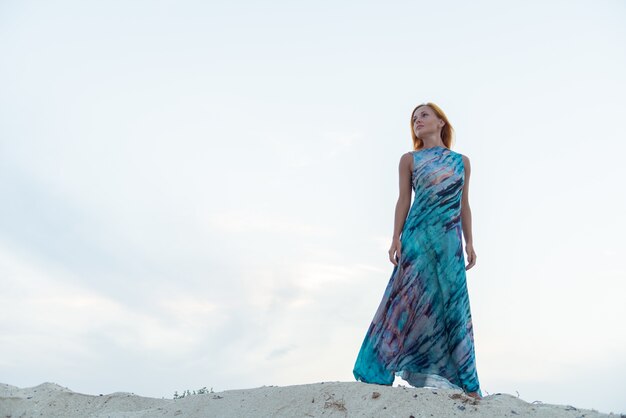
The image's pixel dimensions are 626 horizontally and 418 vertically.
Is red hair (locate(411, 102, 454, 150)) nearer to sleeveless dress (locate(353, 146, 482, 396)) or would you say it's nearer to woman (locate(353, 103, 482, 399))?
woman (locate(353, 103, 482, 399))

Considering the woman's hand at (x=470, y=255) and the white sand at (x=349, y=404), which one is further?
the woman's hand at (x=470, y=255)

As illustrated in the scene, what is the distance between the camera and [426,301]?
236 inches

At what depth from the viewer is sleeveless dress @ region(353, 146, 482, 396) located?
5.93m

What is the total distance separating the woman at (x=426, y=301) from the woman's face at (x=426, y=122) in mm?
392

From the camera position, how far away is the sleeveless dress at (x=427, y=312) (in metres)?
5.93

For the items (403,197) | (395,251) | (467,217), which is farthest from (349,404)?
(467,217)

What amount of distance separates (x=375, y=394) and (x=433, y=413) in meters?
0.53

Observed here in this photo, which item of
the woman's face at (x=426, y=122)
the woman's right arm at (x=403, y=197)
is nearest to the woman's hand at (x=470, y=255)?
the woman's right arm at (x=403, y=197)

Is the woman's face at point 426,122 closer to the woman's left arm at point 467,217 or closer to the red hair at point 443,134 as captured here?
the red hair at point 443,134

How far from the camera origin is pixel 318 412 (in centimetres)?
529

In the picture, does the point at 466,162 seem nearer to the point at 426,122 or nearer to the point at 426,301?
the point at 426,122

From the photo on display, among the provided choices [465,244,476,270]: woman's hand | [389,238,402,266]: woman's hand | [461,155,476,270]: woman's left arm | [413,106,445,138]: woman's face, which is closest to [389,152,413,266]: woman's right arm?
[389,238,402,266]: woman's hand

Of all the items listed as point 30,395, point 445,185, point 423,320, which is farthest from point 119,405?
point 445,185

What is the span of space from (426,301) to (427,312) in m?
0.10
